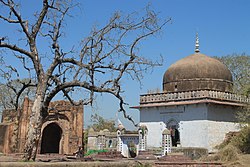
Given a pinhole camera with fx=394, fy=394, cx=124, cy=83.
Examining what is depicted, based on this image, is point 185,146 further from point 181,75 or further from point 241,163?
point 241,163

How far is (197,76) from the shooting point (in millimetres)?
30109

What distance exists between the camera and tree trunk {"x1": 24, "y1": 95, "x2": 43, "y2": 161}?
11.9m

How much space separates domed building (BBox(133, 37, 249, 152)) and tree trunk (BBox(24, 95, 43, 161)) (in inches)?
653

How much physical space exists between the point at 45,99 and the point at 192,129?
55.8 ft

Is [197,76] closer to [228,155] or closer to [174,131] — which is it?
[174,131]

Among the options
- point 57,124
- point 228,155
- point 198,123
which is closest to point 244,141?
point 198,123

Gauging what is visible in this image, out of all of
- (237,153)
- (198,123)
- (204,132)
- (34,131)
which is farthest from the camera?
(198,123)

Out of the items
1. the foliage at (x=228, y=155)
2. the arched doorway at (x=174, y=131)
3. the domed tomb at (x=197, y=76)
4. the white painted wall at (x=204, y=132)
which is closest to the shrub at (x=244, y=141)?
the white painted wall at (x=204, y=132)

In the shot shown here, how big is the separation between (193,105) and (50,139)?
10.3 meters

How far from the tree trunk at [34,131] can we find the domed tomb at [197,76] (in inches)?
737

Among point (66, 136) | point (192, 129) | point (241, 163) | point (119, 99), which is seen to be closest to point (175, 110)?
point (192, 129)

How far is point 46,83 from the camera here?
1271cm

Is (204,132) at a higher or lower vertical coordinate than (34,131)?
higher

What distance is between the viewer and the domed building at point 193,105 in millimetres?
27391
